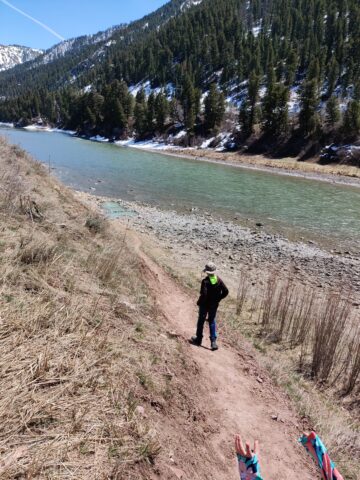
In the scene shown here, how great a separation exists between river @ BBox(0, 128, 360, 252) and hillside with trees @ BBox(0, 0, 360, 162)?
27.9 meters

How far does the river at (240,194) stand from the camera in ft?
74.7

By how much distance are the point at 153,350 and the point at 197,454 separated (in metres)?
1.72

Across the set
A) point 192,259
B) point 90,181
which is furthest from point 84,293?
point 90,181

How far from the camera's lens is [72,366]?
12.5 ft

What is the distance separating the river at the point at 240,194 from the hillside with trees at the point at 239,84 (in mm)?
27854

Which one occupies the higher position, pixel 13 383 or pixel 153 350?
pixel 13 383

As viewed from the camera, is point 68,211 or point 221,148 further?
point 221,148

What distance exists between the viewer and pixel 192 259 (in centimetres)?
1555

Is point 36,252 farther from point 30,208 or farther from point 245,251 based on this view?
point 245,251

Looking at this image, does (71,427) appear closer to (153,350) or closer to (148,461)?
(148,461)

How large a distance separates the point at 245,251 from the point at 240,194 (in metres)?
15.9

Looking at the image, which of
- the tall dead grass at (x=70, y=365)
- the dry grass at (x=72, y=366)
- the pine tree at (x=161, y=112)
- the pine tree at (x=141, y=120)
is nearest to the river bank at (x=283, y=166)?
the pine tree at (x=161, y=112)

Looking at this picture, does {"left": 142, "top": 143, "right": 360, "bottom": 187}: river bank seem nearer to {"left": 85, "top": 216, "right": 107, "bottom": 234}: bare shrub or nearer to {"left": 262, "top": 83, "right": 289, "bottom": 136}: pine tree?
{"left": 262, "top": 83, "right": 289, "bottom": 136}: pine tree

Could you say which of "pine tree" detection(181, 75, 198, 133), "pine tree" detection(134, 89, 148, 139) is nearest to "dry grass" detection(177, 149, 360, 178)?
"pine tree" detection(181, 75, 198, 133)
